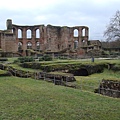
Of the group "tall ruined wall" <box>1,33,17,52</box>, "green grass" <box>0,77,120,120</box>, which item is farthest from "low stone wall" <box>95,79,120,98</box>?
"tall ruined wall" <box>1,33,17,52</box>

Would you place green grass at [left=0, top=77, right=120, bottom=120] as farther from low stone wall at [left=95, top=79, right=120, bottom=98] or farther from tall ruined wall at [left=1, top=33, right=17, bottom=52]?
tall ruined wall at [left=1, top=33, right=17, bottom=52]

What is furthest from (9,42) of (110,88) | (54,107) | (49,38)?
(54,107)

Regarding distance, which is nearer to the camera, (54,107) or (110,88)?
(54,107)

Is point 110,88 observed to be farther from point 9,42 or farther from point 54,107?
point 9,42

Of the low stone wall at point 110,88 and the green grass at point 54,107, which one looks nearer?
the green grass at point 54,107

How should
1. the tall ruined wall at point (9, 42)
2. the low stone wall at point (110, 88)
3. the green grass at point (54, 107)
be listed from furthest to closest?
the tall ruined wall at point (9, 42) < the low stone wall at point (110, 88) < the green grass at point (54, 107)

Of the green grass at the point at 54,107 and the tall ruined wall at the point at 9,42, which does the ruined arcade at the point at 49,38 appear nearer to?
the tall ruined wall at the point at 9,42

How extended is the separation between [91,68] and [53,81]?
9541 mm

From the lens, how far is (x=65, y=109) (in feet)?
30.4

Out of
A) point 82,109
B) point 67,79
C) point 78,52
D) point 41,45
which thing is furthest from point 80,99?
point 41,45

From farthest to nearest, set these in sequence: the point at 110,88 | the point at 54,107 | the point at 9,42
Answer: the point at 9,42 → the point at 110,88 → the point at 54,107

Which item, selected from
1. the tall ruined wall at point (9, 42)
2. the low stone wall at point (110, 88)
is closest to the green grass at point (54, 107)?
the low stone wall at point (110, 88)

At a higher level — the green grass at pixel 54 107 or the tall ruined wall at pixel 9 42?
the tall ruined wall at pixel 9 42

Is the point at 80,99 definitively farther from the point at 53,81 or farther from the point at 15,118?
the point at 53,81
